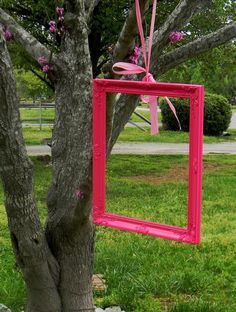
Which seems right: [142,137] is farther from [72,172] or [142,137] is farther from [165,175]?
[72,172]

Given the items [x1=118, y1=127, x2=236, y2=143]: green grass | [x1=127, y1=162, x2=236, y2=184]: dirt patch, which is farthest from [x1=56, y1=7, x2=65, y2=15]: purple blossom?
[x1=118, y1=127, x2=236, y2=143]: green grass

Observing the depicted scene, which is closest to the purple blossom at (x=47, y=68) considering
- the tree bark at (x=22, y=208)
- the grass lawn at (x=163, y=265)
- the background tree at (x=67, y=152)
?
the background tree at (x=67, y=152)

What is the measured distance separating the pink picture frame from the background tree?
0.12 meters

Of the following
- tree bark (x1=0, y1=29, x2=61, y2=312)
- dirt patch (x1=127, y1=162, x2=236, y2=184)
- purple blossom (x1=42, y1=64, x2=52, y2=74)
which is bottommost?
dirt patch (x1=127, y1=162, x2=236, y2=184)

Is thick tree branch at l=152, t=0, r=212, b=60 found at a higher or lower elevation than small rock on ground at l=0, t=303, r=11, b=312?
higher

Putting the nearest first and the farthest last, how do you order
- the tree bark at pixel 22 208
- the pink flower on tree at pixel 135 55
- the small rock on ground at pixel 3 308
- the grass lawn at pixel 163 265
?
the tree bark at pixel 22 208 → the pink flower on tree at pixel 135 55 → the small rock on ground at pixel 3 308 → the grass lawn at pixel 163 265

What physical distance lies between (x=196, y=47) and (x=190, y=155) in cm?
88

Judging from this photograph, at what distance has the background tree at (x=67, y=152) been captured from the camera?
3.02 m

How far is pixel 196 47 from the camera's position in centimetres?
331

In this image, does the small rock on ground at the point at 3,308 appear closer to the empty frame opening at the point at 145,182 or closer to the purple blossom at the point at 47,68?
the empty frame opening at the point at 145,182

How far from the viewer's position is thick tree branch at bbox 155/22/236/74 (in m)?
3.30

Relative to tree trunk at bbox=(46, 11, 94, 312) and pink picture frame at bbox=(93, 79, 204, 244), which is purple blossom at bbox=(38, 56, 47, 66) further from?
pink picture frame at bbox=(93, 79, 204, 244)

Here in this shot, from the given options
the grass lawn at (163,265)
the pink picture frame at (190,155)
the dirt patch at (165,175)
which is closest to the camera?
the pink picture frame at (190,155)

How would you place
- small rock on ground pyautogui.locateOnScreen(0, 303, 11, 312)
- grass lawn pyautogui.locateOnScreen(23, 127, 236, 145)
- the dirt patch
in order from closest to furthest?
small rock on ground pyautogui.locateOnScreen(0, 303, 11, 312) → the dirt patch → grass lawn pyautogui.locateOnScreen(23, 127, 236, 145)
